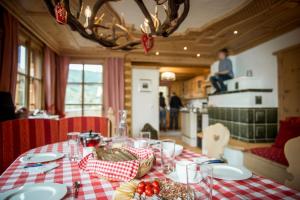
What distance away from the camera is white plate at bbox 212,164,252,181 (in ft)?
3.04

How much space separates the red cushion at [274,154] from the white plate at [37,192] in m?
2.47

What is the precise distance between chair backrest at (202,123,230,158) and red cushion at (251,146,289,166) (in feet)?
3.70

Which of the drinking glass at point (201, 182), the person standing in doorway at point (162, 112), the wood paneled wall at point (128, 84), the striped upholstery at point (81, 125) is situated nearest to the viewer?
the drinking glass at point (201, 182)

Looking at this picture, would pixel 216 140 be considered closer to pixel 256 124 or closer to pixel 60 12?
pixel 60 12

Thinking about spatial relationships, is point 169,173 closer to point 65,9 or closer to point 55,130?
point 65,9

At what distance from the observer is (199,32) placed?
353 cm

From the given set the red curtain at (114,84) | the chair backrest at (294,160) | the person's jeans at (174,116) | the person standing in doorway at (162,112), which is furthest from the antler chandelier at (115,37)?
the person's jeans at (174,116)

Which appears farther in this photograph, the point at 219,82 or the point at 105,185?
the point at 219,82

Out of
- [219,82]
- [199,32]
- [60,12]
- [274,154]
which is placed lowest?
[274,154]

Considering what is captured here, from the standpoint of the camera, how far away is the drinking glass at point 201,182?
2.19 feet

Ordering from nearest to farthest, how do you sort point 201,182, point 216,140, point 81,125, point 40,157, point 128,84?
point 201,182, point 40,157, point 216,140, point 81,125, point 128,84

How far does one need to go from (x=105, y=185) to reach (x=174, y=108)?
654 cm

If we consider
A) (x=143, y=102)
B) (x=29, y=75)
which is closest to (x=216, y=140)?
(x=29, y=75)

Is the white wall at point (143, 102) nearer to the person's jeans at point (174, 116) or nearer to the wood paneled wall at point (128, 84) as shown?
the wood paneled wall at point (128, 84)
